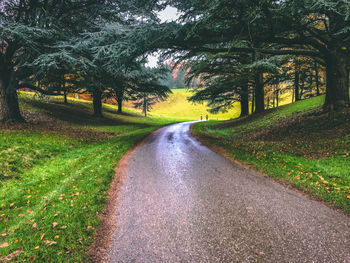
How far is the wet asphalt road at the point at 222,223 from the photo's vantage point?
8.60 feet

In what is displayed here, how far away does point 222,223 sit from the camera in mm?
3318

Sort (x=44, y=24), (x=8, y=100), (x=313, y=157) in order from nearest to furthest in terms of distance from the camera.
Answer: (x=313, y=157) → (x=44, y=24) → (x=8, y=100)

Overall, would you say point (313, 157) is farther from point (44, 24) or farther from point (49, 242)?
point (44, 24)

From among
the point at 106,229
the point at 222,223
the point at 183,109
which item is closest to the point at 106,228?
the point at 106,229

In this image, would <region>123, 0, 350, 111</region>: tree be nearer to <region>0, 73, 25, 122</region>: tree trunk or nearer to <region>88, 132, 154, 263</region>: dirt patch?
<region>88, 132, 154, 263</region>: dirt patch

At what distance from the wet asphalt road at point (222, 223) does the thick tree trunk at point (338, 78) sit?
826 cm

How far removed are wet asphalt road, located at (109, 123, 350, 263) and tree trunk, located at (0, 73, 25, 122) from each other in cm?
1184

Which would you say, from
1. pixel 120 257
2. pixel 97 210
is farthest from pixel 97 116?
pixel 120 257

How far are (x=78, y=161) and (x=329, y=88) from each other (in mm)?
13469

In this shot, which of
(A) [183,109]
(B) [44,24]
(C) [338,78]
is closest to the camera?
(C) [338,78]

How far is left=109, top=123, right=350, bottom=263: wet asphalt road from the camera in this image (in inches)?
103

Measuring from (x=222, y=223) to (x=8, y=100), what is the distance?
1507 centimetres

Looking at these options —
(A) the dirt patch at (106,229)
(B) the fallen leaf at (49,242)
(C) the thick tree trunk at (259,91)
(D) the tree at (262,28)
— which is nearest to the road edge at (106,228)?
(A) the dirt patch at (106,229)

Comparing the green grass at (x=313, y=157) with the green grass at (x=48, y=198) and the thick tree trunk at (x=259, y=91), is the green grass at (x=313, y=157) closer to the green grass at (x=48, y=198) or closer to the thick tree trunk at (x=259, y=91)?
the green grass at (x=48, y=198)
